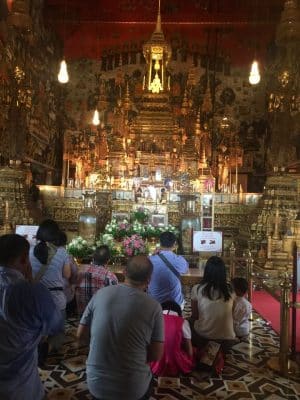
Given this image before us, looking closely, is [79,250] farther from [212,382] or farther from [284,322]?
[284,322]

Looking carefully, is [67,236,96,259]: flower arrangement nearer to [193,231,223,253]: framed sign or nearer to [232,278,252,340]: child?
[193,231,223,253]: framed sign

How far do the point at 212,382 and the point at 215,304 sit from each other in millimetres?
745

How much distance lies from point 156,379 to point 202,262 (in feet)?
11.0

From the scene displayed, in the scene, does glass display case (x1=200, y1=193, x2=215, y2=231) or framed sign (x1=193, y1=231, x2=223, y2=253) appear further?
glass display case (x1=200, y1=193, x2=215, y2=231)

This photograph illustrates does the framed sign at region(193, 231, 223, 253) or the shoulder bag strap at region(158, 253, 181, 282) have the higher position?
the framed sign at region(193, 231, 223, 253)

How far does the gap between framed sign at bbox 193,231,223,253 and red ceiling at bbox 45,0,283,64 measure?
1309 centimetres

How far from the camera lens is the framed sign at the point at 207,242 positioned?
6.51 meters

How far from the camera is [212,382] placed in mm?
3768

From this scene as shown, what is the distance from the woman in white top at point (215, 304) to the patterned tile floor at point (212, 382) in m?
0.41

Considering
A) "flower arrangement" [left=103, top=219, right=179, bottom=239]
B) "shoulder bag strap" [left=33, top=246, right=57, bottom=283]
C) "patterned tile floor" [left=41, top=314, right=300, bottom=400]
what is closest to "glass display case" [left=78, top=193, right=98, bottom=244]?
"flower arrangement" [left=103, top=219, right=179, bottom=239]

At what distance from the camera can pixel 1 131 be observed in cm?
1188

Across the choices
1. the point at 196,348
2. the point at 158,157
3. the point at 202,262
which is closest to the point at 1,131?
the point at 158,157

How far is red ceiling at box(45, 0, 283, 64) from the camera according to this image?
16.6 meters

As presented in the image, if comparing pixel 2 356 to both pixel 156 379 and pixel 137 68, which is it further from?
pixel 137 68
